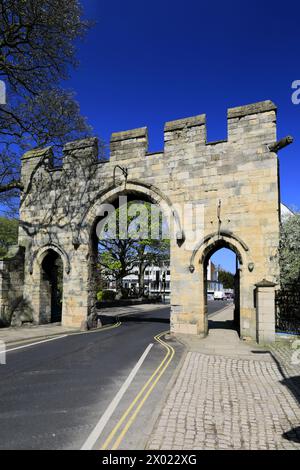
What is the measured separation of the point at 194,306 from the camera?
1350 cm

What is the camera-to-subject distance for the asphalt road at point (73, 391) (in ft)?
15.0

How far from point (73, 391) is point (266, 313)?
7.42 m

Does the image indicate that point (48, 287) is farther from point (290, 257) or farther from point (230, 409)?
point (230, 409)

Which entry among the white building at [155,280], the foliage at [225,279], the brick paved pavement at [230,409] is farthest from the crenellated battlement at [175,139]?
the foliage at [225,279]

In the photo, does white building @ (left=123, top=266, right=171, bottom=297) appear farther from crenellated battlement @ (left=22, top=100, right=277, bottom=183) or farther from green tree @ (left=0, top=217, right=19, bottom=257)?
crenellated battlement @ (left=22, top=100, right=277, bottom=183)

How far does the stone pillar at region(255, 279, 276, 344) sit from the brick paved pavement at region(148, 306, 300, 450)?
8.81 ft

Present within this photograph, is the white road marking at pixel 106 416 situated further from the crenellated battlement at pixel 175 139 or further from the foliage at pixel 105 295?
the foliage at pixel 105 295

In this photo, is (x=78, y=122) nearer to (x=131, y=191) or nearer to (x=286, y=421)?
(x=131, y=191)

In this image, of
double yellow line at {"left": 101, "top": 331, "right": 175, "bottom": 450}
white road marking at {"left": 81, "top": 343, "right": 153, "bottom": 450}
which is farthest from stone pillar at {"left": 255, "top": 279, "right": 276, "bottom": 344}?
white road marking at {"left": 81, "top": 343, "right": 153, "bottom": 450}

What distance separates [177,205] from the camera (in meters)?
14.4

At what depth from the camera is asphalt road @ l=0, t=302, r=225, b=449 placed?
4.57 meters

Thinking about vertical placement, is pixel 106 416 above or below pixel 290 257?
below

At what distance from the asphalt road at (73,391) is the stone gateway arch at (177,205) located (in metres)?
3.41

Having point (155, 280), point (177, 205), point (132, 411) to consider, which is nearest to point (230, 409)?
point (132, 411)
